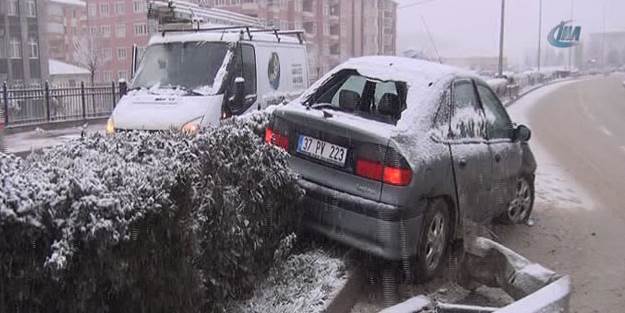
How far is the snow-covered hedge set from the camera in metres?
2.50

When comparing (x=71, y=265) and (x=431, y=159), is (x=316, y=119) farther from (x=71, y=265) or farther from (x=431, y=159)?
(x=71, y=265)

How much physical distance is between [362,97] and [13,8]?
4110cm

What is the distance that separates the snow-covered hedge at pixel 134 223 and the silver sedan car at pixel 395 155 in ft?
2.60

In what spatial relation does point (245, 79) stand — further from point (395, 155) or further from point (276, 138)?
point (395, 155)

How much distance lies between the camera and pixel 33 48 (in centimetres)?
4178

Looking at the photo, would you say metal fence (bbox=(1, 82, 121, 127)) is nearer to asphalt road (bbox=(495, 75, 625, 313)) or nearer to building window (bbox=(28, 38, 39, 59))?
asphalt road (bbox=(495, 75, 625, 313))

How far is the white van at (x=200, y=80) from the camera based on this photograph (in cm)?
965

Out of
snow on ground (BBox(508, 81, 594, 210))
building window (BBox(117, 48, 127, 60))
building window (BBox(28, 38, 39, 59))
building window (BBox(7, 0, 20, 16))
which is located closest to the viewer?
snow on ground (BBox(508, 81, 594, 210))

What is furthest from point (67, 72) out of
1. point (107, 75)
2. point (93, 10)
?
point (93, 10)

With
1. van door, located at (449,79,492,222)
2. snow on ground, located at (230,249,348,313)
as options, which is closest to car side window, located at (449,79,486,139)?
van door, located at (449,79,492,222)

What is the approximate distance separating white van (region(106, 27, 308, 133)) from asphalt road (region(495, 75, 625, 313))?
4.86m

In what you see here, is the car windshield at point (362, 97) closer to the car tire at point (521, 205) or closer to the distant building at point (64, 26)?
the car tire at point (521, 205)

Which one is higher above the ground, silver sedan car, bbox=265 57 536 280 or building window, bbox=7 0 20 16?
building window, bbox=7 0 20 16

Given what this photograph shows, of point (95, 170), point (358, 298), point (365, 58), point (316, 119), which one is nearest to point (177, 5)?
point (365, 58)
